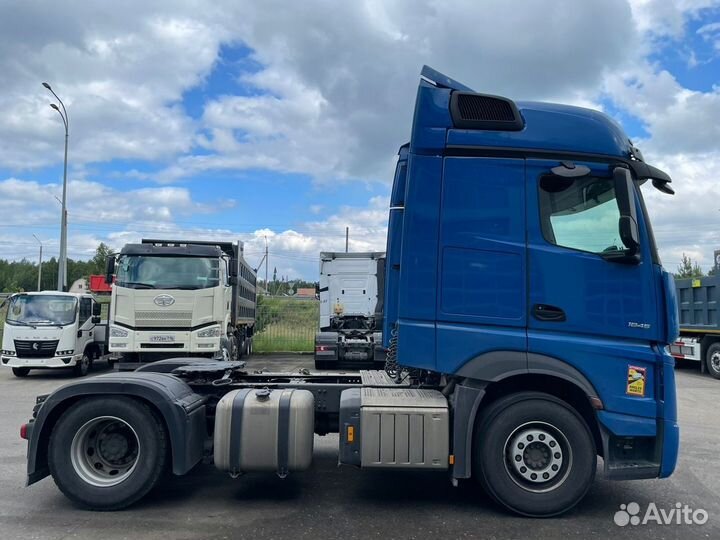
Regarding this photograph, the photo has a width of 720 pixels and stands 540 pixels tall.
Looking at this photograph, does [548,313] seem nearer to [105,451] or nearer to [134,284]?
[105,451]

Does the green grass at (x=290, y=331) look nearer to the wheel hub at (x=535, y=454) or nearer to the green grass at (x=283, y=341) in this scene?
the green grass at (x=283, y=341)

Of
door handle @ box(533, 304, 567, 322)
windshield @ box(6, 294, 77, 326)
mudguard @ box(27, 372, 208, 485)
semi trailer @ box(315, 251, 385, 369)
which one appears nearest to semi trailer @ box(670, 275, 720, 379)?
semi trailer @ box(315, 251, 385, 369)

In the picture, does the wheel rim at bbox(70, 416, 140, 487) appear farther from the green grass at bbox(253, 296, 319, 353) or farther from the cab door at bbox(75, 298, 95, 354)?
the green grass at bbox(253, 296, 319, 353)

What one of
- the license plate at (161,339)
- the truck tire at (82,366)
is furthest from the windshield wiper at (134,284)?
the truck tire at (82,366)

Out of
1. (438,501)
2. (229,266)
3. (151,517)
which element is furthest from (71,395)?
(229,266)

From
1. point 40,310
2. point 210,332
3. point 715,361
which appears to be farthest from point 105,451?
point 715,361

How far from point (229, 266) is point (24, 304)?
18.2 ft

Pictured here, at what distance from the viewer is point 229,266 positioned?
13.4 metres

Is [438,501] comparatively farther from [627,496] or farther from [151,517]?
[151,517]

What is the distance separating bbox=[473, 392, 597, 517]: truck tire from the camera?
4.62 metres

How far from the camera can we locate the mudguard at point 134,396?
186 inches

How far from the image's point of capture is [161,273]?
12.0 meters

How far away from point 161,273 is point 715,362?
14.9 meters

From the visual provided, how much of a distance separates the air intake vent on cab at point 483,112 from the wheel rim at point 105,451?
12.8 feet
